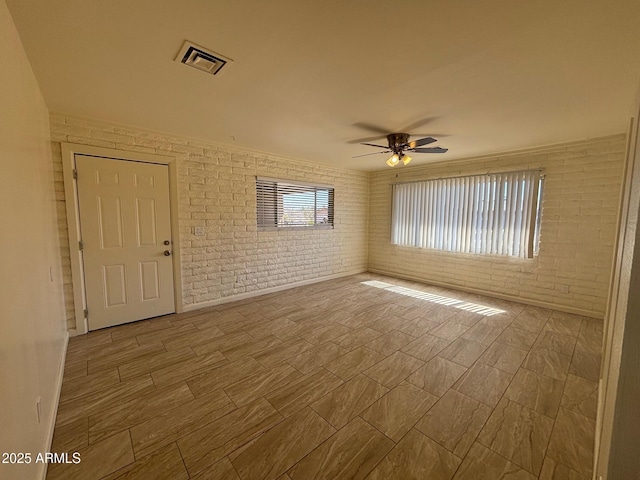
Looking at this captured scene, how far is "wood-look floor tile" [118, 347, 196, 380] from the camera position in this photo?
7.46ft

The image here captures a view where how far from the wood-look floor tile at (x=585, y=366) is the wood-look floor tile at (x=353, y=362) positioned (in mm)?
1743

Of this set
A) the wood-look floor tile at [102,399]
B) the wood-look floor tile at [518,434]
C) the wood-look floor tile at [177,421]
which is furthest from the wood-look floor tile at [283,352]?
the wood-look floor tile at [518,434]

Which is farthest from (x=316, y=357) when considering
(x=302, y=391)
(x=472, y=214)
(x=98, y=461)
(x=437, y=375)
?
(x=472, y=214)

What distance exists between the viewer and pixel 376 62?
1.79 metres

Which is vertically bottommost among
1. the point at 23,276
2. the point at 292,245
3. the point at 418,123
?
the point at 292,245

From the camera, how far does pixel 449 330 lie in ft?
10.3

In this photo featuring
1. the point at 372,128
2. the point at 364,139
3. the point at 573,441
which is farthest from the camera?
the point at 364,139

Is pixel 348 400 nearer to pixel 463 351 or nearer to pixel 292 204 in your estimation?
pixel 463 351

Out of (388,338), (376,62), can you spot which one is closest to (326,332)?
(388,338)

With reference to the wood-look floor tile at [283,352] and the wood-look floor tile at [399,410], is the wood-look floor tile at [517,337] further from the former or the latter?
the wood-look floor tile at [283,352]

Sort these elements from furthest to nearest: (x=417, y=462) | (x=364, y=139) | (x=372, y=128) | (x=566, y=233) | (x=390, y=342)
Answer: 1. (x=566, y=233)
2. (x=364, y=139)
3. (x=372, y=128)
4. (x=390, y=342)
5. (x=417, y=462)

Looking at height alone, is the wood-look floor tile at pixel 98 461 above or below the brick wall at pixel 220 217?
below

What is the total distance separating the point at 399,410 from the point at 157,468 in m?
1.55

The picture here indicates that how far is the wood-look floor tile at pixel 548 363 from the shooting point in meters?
2.30
